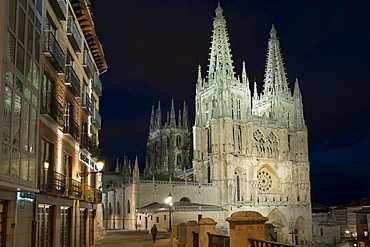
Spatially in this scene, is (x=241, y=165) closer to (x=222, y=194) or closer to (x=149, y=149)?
(x=222, y=194)

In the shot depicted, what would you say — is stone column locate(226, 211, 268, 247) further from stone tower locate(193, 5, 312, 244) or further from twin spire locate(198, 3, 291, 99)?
twin spire locate(198, 3, 291, 99)

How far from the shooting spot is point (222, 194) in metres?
58.2

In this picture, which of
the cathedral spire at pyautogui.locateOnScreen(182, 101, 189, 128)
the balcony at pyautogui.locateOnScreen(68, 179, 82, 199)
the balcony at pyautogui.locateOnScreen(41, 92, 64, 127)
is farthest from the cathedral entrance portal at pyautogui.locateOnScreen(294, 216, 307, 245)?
the balcony at pyautogui.locateOnScreen(41, 92, 64, 127)

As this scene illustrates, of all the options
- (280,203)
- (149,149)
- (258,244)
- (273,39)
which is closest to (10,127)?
(258,244)

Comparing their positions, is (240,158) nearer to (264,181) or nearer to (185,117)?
(264,181)

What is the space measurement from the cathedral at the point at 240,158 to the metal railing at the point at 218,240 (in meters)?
36.2

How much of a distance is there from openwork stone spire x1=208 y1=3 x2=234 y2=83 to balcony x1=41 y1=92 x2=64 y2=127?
4892 cm

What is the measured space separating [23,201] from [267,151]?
191 feet

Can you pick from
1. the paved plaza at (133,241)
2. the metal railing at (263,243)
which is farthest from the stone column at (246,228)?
the paved plaza at (133,241)

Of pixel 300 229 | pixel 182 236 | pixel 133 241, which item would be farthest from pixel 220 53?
pixel 182 236

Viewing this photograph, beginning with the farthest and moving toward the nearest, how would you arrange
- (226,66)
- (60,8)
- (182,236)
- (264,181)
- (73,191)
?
(264,181)
(226,66)
(182,236)
(73,191)
(60,8)

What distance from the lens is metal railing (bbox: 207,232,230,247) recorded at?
1207 cm

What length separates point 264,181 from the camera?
67000mm

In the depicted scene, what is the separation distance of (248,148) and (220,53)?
16107 millimetres
